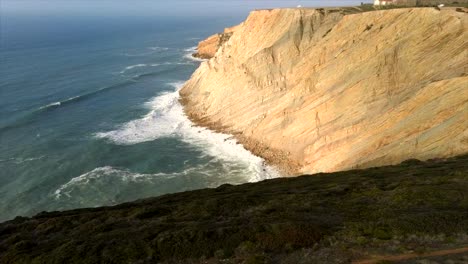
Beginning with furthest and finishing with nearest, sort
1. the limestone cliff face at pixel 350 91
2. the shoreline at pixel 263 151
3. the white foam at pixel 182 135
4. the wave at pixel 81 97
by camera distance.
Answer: the wave at pixel 81 97 < the white foam at pixel 182 135 < the shoreline at pixel 263 151 < the limestone cliff face at pixel 350 91

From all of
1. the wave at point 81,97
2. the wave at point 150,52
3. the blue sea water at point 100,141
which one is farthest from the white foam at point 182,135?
the wave at point 150,52

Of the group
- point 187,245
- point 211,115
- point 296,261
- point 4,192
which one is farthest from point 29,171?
point 296,261

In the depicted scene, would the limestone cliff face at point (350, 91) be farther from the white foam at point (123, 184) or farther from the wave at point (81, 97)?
the wave at point (81, 97)

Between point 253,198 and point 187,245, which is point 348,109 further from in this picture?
point 187,245

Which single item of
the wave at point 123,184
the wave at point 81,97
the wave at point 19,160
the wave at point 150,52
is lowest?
the wave at point 123,184

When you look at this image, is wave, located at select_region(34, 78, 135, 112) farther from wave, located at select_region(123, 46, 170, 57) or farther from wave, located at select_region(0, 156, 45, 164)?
wave, located at select_region(123, 46, 170, 57)

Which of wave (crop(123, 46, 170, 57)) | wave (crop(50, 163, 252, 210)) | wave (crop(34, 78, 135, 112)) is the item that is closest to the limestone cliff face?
wave (crop(50, 163, 252, 210))
